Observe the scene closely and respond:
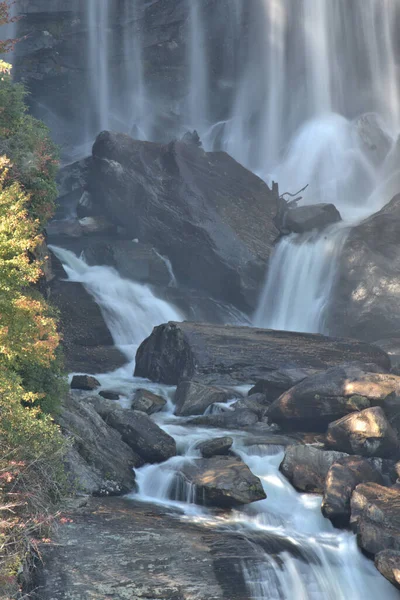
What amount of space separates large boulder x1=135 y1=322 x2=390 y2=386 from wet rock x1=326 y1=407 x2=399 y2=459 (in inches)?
242

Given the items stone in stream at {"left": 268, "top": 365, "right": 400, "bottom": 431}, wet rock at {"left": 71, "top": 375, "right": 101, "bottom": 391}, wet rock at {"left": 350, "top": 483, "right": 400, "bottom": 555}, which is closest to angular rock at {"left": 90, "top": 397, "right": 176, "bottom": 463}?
stone in stream at {"left": 268, "top": 365, "right": 400, "bottom": 431}

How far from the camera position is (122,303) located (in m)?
31.2

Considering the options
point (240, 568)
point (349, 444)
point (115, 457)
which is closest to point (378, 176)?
point (349, 444)

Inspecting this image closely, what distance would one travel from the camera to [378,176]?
159 ft

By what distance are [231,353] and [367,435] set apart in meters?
8.51

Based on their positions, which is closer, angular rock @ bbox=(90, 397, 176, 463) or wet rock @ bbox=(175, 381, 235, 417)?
angular rock @ bbox=(90, 397, 176, 463)

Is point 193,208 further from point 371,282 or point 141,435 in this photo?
point 141,435

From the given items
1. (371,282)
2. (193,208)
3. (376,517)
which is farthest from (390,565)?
(193,208)

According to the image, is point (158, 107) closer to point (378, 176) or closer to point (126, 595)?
point (378, 176)

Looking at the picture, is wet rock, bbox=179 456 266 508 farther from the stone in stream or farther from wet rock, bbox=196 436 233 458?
the stone in stream

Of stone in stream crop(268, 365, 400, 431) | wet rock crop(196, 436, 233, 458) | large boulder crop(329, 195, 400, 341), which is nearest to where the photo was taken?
wet rock crop(196, 436, 233, 458)

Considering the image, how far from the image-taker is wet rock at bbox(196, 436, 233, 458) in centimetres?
1659

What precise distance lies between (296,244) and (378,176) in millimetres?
17469

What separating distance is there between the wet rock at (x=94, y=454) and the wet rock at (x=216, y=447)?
5.68ft
